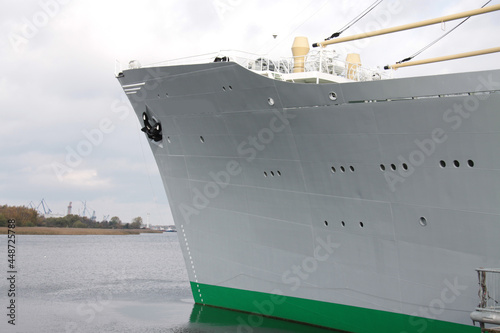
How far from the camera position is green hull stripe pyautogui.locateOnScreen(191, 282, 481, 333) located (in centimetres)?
1022

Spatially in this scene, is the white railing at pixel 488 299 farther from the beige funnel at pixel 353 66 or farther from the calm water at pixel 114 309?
the beige funnel at pixel 353 66

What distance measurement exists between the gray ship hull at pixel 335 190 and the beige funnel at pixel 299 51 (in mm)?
2086

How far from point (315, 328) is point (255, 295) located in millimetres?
1938

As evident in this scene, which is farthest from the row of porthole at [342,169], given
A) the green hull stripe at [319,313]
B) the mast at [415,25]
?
the mast at [415,25]

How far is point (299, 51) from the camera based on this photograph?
13.5 meters

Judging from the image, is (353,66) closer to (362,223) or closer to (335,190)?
(335,190)

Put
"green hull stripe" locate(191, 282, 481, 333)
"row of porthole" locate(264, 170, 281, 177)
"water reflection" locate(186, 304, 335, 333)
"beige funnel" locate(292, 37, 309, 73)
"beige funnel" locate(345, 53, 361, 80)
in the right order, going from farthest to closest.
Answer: "beige funnel" locate(345, 53, 361, 80) → "beige funnel" locate(292, 37, 309, 73) → "water reflection" locate(186, 304, 335, 333) → "row of porthole" locate(264, 170, 281, 177) → "green hull stripe" locate(191, 282, 481, 333)

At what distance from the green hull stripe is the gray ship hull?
3 cm

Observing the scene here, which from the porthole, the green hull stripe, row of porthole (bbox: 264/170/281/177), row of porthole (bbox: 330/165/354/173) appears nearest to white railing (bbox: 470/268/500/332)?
the green hull stripe

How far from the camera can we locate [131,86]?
1497 cm

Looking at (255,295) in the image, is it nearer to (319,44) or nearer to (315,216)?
(315,216)

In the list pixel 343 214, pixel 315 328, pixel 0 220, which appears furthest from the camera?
pixel 0 220

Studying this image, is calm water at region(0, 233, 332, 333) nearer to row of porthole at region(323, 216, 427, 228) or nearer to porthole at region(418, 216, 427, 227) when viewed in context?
row of porthole at region(323, 216, 427, 228)

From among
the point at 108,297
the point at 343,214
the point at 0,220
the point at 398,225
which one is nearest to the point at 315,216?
the point at 343,214
